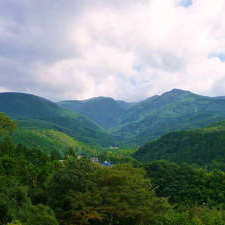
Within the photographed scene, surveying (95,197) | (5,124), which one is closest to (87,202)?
(95,197)

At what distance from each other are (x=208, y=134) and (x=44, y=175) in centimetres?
9208

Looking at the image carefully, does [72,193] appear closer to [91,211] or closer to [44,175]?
[91,211]

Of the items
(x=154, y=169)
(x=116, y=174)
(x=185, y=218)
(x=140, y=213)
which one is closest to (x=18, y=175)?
(x=116, y=174)

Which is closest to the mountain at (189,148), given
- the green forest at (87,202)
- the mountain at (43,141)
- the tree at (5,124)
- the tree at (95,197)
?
the mountain at (43,141)

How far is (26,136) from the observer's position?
12444 centimetres

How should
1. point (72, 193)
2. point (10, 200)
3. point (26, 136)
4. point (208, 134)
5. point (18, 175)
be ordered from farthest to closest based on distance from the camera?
point (26, 136), point (208, 134), point (18, 175), point (72, 193), point (10, 200)

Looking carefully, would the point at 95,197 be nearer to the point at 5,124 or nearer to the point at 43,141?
the point at 5,124

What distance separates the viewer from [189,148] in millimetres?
106062

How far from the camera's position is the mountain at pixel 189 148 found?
9731 cm

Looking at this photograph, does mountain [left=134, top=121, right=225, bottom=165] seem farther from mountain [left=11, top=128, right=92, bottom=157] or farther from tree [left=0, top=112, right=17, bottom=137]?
tree [left=0, top=112, right=17, bottom=137]

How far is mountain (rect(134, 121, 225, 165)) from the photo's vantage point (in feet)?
319

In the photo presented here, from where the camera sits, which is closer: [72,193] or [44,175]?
[72,193]

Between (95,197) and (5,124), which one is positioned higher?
(5,124)

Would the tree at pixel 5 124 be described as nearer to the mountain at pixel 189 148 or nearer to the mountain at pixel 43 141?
the mountain at pixel 43 141
